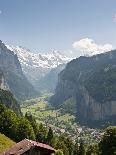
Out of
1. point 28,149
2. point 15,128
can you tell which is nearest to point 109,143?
point 15,128

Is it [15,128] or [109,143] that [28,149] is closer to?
[109,143]

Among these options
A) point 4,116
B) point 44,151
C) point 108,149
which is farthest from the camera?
point 4,116

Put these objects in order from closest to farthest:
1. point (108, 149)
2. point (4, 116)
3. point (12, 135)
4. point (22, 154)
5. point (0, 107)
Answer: point (22, 154), point (108, 149), point (12, 135), point (4, 116), point (0, 107)

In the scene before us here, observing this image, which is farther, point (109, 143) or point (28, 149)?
point (109, 143)

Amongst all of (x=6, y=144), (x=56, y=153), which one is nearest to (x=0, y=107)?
(x=6, y=144)

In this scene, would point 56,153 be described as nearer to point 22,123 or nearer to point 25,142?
point 25,142

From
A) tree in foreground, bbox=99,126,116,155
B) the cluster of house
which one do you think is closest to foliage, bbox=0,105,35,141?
tree in foreground, bbox=99,126,116,155

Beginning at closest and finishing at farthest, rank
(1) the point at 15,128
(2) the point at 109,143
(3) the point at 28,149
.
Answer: (3) the point at 28,149, (2) the point at 109,143, (1) the point at 15,128

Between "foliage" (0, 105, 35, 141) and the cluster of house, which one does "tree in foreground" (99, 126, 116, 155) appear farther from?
the cluster of house

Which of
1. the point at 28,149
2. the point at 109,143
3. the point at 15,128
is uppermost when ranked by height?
the point at 28,149

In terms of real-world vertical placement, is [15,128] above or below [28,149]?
below

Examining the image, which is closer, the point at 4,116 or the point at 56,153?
the point at 56,153
